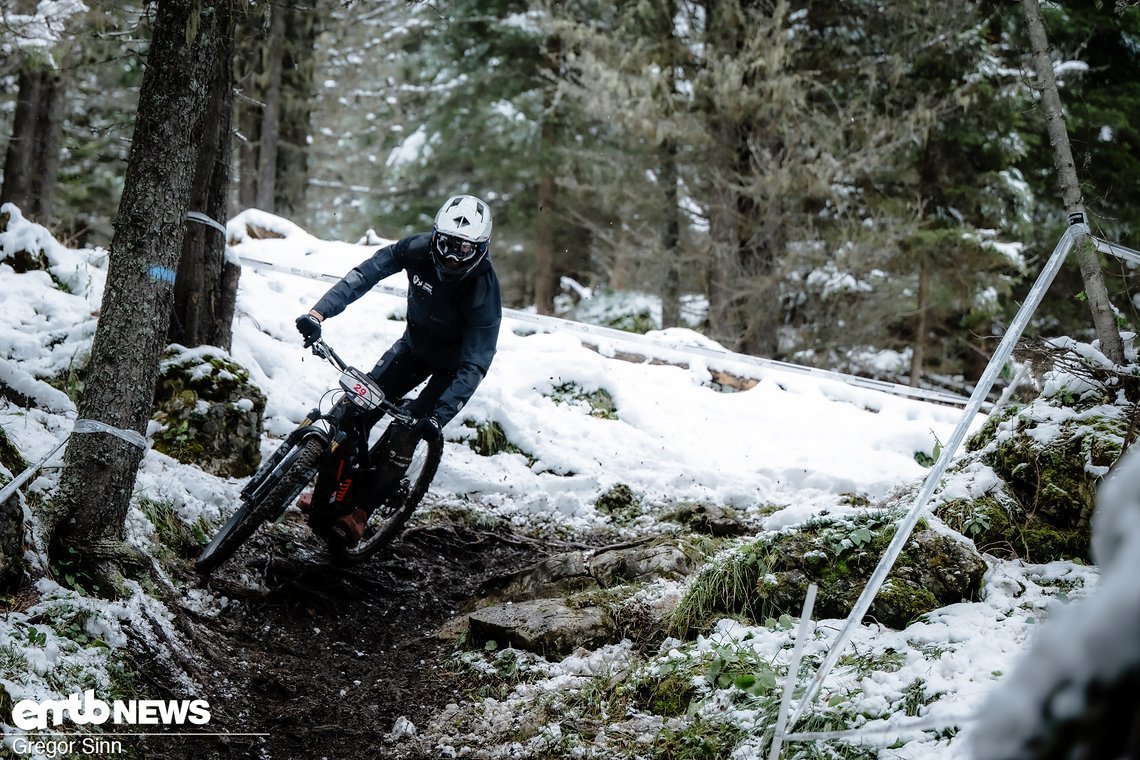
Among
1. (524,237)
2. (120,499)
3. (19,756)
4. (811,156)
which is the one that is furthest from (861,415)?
(524,237)

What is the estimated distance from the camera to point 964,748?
114 inches

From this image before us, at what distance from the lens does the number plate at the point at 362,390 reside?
17.6ft

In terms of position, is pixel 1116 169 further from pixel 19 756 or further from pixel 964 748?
pixel 19 756

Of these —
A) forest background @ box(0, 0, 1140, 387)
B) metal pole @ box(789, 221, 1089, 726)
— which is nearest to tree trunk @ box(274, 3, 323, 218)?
forest background @ box(0, 0, 1140, 387)

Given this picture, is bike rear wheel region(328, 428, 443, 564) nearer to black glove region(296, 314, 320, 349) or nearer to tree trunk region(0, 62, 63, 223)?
black glove region(296, 314, 320, 349)

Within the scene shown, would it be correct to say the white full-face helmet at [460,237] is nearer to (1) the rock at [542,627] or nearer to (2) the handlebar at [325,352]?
(2) the handlebar at [325,352]

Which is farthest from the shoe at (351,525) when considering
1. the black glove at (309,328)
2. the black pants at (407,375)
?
the black glove at (309,328)

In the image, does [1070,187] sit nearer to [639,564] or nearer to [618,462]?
[639,564]

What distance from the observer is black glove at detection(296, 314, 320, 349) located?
5.23 meters

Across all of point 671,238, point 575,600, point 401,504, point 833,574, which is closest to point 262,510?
point 401,504

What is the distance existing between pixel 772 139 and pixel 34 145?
500 inches

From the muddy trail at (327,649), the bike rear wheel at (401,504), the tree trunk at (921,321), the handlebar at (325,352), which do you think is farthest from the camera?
the tree trunk at (921,321)

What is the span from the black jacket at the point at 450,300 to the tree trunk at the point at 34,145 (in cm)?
1129

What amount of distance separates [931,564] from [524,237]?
736 inches
